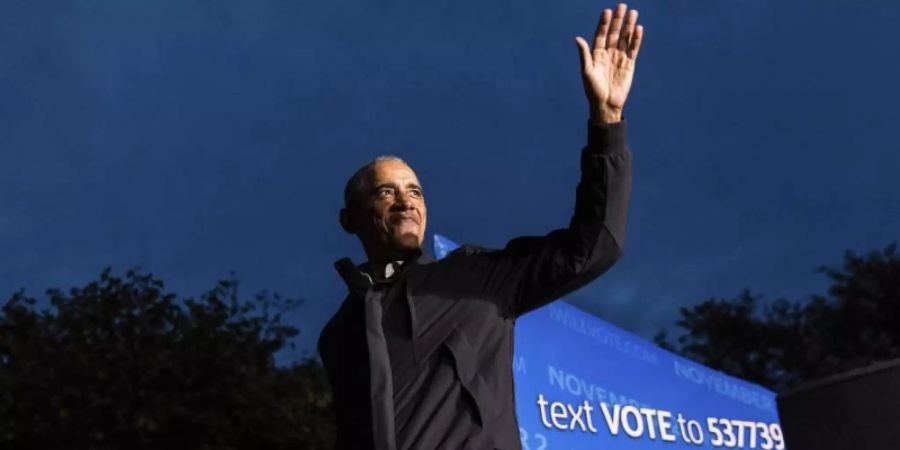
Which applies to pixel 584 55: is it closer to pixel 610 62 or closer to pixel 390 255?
pixel 610 62

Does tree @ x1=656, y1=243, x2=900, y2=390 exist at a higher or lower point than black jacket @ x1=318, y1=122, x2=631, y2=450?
higher

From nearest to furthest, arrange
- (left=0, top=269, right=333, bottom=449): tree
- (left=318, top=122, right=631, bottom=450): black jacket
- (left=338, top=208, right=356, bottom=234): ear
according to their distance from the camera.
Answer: (left=318, top=122, right=631, bottom=450): black jacket < (left=338, top=208, right=356, bottom=234): ear < (left=0, top=269, right=333, bottom=449): tree

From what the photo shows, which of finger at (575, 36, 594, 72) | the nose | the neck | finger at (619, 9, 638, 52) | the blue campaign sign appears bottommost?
the neck

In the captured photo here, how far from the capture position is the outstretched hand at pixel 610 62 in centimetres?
206

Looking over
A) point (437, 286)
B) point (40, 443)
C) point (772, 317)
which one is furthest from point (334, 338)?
point (772, 317)

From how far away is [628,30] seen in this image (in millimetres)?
2199

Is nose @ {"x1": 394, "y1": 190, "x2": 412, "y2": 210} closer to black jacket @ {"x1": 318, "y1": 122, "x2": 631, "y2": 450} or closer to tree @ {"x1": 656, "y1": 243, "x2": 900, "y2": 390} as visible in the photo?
black jacket @ {"x1": 318, "y1": 122, "x2": 631, "y2": 450}

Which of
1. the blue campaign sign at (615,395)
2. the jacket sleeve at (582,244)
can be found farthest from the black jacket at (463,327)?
the blue campaign sign at (615,395)

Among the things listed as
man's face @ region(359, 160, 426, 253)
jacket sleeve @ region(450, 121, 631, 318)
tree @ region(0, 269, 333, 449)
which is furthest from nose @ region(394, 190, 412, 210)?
tree @ region(0, 269, 333, 449)

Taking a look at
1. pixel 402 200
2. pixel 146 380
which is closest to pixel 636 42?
pixel 402 200

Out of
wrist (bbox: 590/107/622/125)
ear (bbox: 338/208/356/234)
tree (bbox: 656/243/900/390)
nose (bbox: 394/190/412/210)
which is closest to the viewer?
wrist (bbox: 590/107/622/125)

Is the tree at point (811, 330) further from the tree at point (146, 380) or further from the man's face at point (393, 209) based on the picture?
the man's face at point (393, 209)

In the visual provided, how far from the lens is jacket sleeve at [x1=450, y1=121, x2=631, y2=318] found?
79.1 inches

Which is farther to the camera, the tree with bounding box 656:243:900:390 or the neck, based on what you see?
the tree with bounding box 656:243:900:390
